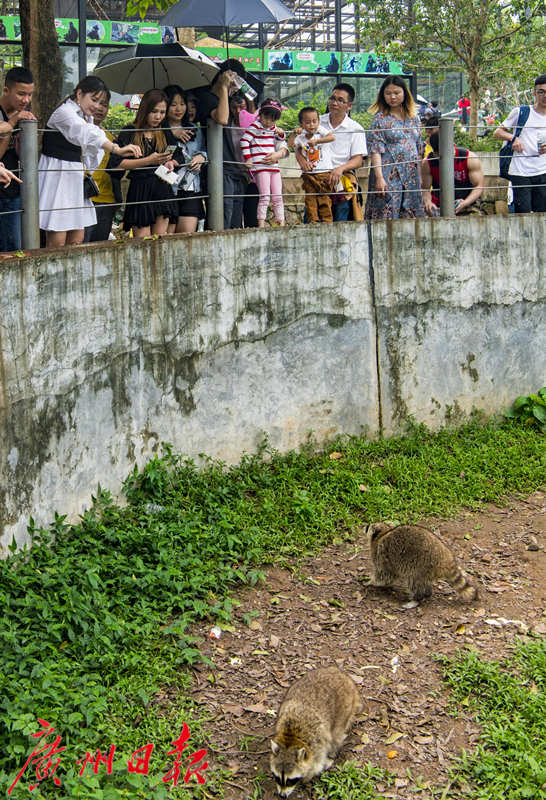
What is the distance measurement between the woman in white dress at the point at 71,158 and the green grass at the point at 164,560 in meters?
1.81

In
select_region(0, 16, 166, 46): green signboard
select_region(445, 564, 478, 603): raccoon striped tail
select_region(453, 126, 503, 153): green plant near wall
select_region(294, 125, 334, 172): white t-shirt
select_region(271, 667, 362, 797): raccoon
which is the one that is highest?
select_region(0, 16, 166, 46): green signboard

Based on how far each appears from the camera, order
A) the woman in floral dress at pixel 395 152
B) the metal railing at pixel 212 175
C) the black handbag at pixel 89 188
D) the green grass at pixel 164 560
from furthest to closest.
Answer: the woman in floral dress at pixel 395 152 < the black handbag at pixel 89 188 < the metal railing at pixel 212 175 < the green grass at pixel 164 560

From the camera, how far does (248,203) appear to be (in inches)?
331

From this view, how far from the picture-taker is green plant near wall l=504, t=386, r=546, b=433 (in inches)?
359

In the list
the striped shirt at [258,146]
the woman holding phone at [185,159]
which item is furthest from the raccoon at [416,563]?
the striped shirt at [258,146]

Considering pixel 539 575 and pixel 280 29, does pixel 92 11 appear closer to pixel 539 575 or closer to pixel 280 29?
pixel 280 29

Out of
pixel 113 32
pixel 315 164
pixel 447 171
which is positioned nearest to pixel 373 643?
pixel 315 164

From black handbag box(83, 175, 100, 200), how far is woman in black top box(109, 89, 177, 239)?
0.98 feet

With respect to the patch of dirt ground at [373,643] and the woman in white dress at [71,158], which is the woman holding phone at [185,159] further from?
the patch of dirt ground at [373,643]

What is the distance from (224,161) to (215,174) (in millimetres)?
258

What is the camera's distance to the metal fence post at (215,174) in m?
7.59

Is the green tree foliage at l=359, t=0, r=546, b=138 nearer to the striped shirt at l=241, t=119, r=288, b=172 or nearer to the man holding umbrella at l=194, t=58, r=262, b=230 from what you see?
the striped shirt at l=241, t=119, r=288, b=172

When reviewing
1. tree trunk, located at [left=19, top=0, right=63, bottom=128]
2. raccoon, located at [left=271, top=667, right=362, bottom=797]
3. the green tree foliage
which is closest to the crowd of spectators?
tree trunk, located at [left=19, top=0, right=63, bottom=128]

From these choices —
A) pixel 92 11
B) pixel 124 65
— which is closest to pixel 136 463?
pixel 124 65
